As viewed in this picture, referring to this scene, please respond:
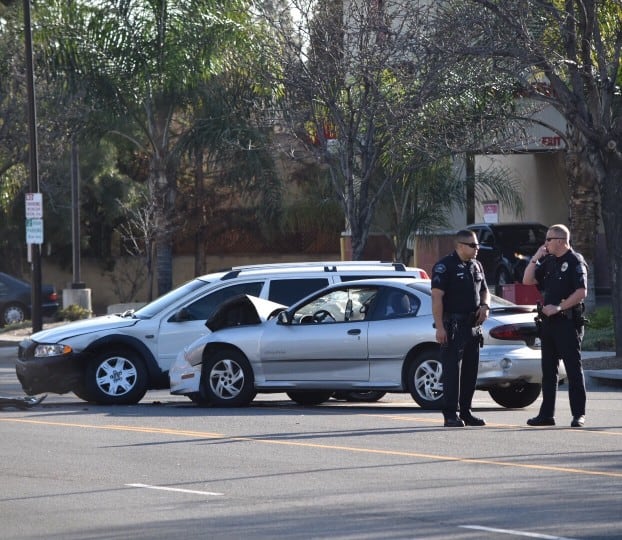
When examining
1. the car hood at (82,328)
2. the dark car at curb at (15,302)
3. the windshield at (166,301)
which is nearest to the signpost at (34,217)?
the dark car at curb at (15,302)

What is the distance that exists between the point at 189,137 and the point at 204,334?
15352 mm

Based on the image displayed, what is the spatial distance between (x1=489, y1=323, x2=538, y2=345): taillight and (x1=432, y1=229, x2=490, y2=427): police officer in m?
1.38

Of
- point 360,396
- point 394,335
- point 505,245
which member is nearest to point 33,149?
point 505,245

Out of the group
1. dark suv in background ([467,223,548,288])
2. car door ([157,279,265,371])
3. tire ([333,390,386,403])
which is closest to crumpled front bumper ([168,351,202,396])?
car door ([157,279,265,371])

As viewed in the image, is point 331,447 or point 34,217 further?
point 34,217

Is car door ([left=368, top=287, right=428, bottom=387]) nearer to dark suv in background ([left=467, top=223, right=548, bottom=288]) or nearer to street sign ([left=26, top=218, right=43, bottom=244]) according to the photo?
street sign ([left=26, top=218, right=43, bottom=244])

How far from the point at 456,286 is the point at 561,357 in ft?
3.84

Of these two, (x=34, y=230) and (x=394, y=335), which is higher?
(x=34, y=230)

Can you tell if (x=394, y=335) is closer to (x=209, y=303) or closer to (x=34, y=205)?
(x=209, y=303)

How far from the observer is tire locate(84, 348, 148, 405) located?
15.1 m

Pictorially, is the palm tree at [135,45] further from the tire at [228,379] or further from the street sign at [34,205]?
the tire at [228,379]

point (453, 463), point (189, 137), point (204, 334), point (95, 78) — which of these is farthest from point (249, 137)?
point (453, 463)

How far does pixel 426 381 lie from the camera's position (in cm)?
1341

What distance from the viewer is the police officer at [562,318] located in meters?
11.6
